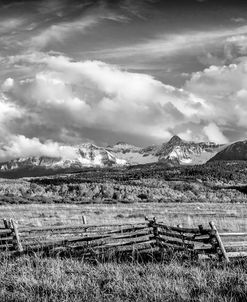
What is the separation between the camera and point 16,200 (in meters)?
58.8

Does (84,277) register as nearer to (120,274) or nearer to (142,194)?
(120,274)

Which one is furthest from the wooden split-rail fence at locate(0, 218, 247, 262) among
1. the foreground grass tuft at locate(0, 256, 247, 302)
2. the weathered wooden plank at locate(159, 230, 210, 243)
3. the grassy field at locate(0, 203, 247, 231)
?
the grassy field at locate(0, 203, 247, 231)

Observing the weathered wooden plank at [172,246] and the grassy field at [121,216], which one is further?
the grassy field at [121,216]

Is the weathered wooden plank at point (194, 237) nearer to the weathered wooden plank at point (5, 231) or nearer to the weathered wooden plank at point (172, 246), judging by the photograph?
the weathered wooden plank at point (172, 246)

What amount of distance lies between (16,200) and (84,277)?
52308 millimetres

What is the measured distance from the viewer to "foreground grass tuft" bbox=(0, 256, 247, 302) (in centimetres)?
687

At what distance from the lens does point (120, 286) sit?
7.46 metres

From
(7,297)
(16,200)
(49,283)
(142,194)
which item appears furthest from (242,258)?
(142,194)

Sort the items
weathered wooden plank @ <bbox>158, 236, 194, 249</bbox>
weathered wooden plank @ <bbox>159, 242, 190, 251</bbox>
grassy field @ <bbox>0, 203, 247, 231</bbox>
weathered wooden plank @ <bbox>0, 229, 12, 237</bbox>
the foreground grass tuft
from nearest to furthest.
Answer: the foreground grass tuft < weathered wooden plank @ <bbox>158, 236, 194, 249</bbox> < weathered wooden plank @ <bbox>159, 242, 190, 251</bbox> < weathered wooden plank @ <bbox>0, 229, 12, 237</bbox> < grassy field @ <bbox>0, 203, 247, 231</bbox>

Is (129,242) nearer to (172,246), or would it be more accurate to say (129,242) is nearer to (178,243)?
(172,246)

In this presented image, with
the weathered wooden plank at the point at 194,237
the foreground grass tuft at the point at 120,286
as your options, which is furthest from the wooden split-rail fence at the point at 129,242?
the foreground grass tuft at the point at 120,286

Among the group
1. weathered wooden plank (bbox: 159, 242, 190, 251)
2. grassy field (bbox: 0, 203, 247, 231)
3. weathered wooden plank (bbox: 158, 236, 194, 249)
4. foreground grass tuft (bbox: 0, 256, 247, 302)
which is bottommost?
grassy field (bbox: 0, 203, 247, 231)

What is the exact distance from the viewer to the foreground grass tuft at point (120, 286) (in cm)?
687

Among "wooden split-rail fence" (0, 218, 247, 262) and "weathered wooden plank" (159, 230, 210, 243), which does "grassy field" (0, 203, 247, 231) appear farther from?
"weathered wooden plank" (159, 230, 210, 243)
